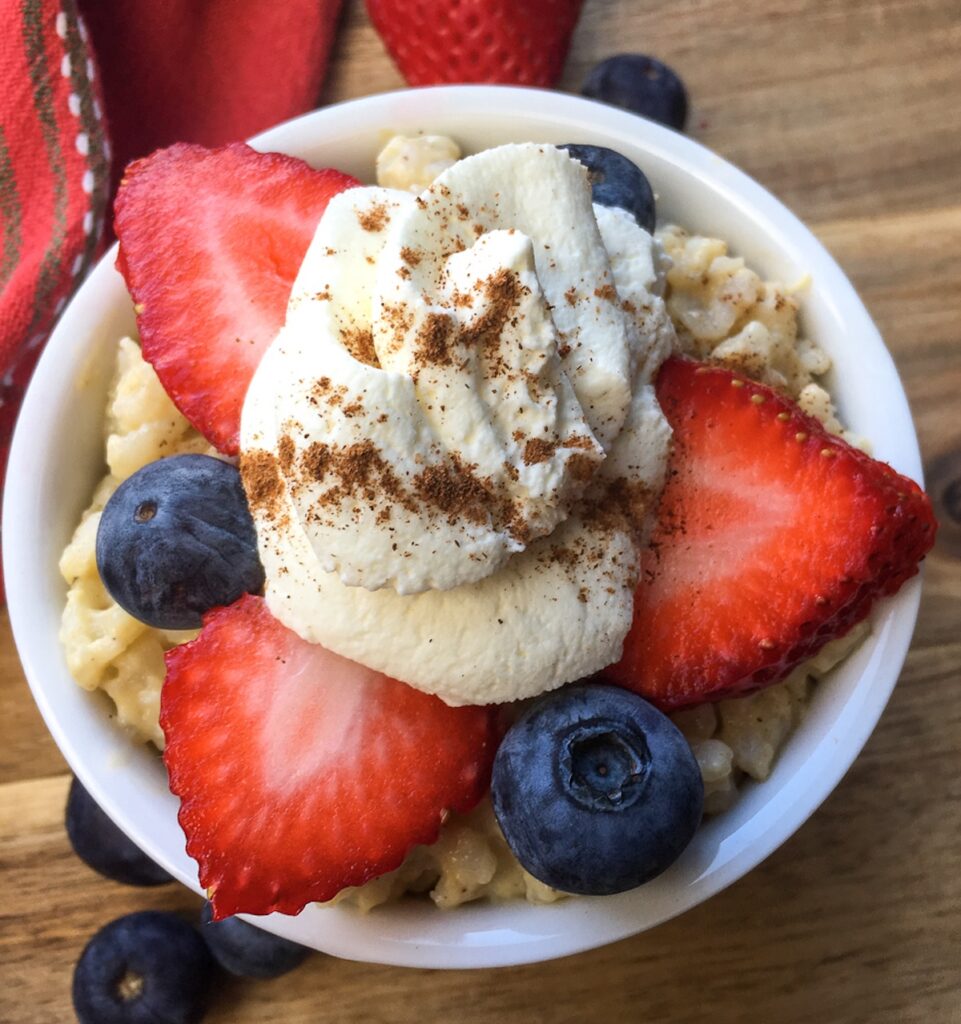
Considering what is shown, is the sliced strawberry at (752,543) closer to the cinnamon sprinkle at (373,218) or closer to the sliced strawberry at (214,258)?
the cinnamon sprinkle at (373,218)

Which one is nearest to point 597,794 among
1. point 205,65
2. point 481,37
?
point 481,37

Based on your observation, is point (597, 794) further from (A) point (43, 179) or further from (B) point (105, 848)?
(A) point (43, 179)

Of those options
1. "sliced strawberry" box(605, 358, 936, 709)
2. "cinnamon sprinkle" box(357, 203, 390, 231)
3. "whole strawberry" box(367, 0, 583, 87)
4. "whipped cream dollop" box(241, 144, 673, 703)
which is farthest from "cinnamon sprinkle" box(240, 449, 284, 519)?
"whole strawberry" box(367, 0, 583, 87)

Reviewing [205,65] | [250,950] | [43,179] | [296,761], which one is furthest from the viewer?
[205,65]

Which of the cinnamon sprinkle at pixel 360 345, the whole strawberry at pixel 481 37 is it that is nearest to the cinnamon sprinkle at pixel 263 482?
the cinnamon sprinkle at pixel 360 345

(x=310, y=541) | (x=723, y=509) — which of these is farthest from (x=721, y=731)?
(x=310, y=541)

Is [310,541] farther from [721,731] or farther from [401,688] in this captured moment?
[721,731]
